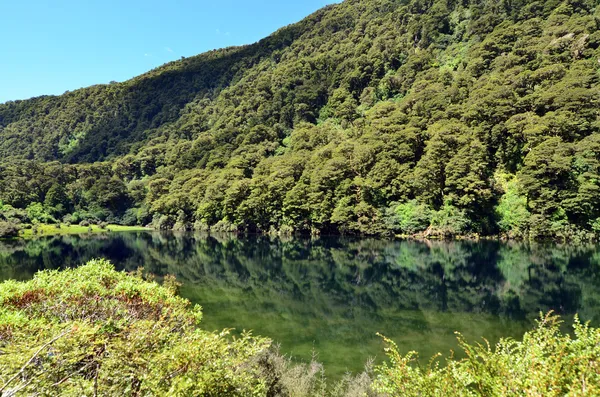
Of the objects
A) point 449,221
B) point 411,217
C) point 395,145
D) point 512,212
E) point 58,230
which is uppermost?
point 395,145

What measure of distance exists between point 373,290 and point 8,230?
249ft

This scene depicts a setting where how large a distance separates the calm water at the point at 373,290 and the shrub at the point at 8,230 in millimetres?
28943

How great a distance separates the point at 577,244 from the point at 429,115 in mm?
40123

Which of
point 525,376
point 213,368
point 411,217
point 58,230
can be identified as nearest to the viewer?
point 525,376

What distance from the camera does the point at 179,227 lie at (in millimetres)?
98062

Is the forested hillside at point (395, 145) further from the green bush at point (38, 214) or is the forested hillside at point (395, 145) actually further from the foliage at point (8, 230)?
the foliage at point (8, 230)

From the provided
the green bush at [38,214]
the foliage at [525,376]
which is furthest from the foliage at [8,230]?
the foliage at [525,376]

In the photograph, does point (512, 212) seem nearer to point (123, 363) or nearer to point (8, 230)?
point (123, 363)

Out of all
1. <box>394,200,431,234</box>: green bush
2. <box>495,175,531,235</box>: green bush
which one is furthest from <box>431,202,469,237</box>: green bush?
<box>495,175,531,235</box>: green bush

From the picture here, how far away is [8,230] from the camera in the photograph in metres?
68.2

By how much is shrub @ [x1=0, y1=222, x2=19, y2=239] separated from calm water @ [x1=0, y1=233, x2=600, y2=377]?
28.9 meters

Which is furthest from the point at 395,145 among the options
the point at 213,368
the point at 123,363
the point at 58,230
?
the point at 58,230

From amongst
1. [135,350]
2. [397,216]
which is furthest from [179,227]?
[135,350]

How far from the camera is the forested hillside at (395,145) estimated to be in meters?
51.8
